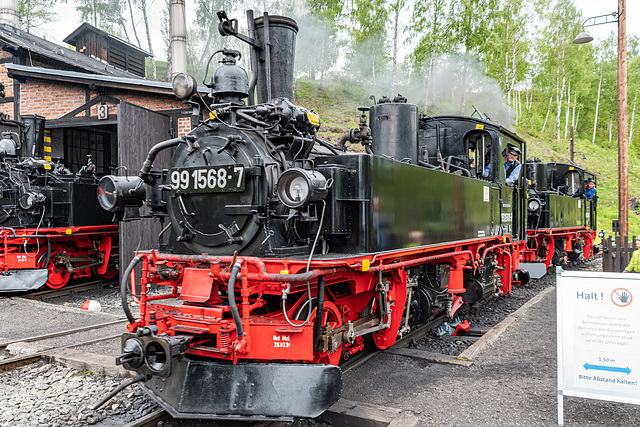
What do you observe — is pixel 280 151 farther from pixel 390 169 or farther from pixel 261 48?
pixel 261 48

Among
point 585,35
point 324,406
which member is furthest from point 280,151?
point 585,35

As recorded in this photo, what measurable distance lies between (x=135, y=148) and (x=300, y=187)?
19.7 feet

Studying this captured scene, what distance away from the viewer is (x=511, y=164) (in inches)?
304

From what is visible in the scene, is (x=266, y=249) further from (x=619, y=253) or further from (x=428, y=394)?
(x=619, y=253)

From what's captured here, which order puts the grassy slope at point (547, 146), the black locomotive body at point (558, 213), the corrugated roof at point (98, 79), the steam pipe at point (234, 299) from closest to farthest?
the steam pipe at point (234, 299), the corrugated roof at point (98, 79), the black locomotive body at point (558, 213), the grassy slope at point (547, 146)

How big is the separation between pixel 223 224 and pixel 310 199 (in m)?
0.92

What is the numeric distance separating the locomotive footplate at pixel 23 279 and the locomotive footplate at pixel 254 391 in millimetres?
6493

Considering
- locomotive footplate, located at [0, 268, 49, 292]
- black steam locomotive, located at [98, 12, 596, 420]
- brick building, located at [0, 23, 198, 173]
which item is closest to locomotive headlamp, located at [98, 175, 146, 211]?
black steam locomotive, located at [98, 12, 596, 420]

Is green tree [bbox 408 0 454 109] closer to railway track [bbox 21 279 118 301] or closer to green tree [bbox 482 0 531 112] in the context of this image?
green tree [bbox 482 0 531 112]

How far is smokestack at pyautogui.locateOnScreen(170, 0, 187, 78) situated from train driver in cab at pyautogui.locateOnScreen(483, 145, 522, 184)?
43.3 ft

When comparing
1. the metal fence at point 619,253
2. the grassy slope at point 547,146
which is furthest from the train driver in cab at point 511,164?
the grassy slope at point 547,146

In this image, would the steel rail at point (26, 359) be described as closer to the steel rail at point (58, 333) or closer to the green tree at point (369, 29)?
the steel rail at point (58, 333)

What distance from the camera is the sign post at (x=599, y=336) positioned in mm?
3320

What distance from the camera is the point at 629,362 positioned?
3307 millimetres
